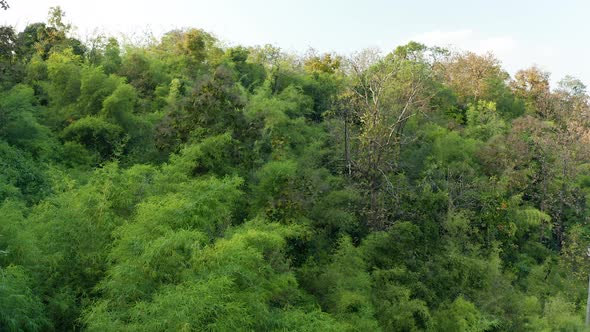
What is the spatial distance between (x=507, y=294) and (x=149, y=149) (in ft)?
29.1

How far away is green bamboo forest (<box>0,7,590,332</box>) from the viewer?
6.74 metres

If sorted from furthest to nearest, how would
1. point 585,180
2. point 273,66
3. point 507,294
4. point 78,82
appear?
point 273,66, point 585,180, point 78,82, point 507,294

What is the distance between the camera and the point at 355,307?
9.47 m

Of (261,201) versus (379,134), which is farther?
(379,134)

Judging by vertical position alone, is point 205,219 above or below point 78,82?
below

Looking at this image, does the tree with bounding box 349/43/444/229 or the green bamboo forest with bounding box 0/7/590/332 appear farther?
the tree with bounding box 349/43/444/229

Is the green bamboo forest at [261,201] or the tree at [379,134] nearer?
the green bamboo forest at [261,201]

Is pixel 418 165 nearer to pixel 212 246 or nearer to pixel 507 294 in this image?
pixel 507 294

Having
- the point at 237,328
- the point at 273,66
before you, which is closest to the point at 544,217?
the point at 273,66

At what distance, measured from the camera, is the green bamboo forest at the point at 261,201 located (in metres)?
6.74

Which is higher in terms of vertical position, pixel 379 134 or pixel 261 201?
pixel 379 134

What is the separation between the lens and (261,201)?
433 inches

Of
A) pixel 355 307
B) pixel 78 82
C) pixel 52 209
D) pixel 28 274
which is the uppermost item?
pixel 78 82

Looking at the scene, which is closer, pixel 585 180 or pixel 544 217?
pixel 544 217
